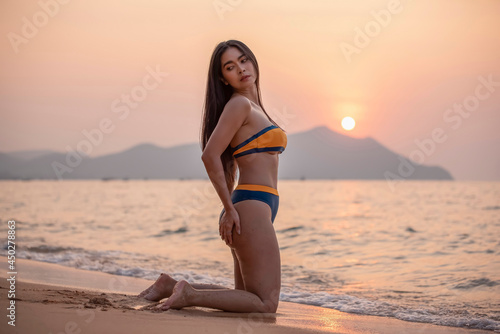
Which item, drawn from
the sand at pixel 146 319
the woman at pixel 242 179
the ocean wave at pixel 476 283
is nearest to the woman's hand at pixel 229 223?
the woman at pixel 242 179

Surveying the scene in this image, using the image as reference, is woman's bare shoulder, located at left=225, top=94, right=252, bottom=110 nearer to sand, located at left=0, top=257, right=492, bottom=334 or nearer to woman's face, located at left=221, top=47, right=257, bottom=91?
woman's face, located at left=221, top=47, right=257, bottom=91

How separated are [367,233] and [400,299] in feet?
24.7

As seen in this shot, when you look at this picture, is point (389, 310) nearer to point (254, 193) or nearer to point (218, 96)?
point (254, 193)

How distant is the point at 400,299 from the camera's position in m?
5.58

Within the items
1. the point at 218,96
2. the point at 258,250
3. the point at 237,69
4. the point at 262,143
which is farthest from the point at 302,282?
the point at 237,69

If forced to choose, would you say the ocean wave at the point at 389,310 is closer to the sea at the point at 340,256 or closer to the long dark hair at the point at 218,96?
the sea at the point at 340,256

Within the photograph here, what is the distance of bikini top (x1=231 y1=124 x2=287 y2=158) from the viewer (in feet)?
11.9

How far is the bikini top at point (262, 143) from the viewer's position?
362 cm

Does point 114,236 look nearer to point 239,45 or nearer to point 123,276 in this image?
point 123,276

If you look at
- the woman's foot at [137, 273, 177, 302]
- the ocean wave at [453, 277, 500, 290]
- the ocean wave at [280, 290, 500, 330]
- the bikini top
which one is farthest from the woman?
the ocean wave at [453, 277, 500, 290]

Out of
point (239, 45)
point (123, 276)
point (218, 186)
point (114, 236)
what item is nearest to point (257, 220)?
point (218, 186)

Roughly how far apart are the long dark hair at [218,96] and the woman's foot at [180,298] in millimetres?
800

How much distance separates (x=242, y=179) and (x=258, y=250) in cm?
53

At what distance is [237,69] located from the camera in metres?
3.75
